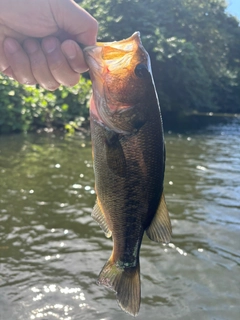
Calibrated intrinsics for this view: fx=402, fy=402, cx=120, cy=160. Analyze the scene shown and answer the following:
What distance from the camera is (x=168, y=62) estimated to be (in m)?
28.1

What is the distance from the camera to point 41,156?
11820mm

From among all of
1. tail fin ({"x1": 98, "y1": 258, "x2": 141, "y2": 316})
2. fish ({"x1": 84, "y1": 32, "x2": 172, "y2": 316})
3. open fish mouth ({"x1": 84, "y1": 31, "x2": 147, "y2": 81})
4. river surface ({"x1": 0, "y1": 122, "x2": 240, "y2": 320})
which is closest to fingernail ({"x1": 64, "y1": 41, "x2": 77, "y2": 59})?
fish ({"x1": 84, "y1": 32, "x2": 172, "y2": 316})

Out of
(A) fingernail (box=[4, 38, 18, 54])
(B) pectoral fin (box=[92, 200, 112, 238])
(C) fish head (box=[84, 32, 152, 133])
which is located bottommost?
(B) pectoral fin (box=[92, 200, 112, 238])

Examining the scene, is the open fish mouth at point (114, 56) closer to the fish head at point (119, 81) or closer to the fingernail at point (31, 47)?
the fish head at point (119, 81)

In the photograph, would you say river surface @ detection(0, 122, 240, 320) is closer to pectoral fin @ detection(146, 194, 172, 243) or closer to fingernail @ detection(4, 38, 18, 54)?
pectoral fin @ detection(146, 194, 172, 243)

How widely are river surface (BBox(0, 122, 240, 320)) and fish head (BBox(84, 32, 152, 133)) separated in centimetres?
291

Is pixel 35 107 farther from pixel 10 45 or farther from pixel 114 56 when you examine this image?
pixel 114 56

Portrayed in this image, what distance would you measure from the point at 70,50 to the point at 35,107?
1574 centimetres

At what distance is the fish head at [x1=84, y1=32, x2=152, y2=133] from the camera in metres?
2.27

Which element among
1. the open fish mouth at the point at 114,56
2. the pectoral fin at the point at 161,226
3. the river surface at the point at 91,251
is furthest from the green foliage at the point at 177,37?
the pectoral fin at the point at 161,226

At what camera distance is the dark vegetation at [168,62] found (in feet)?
59.3

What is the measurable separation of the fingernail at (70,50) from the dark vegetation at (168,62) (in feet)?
48.2

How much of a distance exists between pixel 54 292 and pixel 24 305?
1.29 ft

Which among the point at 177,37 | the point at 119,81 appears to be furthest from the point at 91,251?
the point at 177,37
